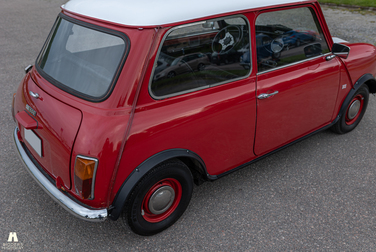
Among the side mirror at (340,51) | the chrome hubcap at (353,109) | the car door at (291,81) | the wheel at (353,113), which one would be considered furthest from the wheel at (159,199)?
the chrome hubcap at (353,109)

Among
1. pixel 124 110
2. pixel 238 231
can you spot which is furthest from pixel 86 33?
pixel 238 231

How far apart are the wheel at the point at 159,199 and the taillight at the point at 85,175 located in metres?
0.32

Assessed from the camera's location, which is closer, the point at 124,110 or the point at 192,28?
the point at 124,110

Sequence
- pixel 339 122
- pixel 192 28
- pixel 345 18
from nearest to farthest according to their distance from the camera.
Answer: pixel 192 28
pixel 339 122
pixel 345 18

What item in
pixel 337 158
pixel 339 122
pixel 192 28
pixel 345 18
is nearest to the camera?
pixel 192 28

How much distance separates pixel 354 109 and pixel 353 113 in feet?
0.18

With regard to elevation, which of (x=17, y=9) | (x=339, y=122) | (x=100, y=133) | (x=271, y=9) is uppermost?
(x=271, y=9)

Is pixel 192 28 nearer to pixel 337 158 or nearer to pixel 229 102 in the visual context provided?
pixel 229 102

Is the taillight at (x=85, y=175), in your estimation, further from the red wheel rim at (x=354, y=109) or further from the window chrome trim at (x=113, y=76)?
the red wheel rim at (x=354, y=109)

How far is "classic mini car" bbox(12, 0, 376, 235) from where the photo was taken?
7.26 feet

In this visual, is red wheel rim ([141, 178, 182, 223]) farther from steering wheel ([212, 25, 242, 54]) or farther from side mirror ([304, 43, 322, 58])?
side mirror ([304, 43, 322, 58])

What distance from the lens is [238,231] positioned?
2748 millimetres

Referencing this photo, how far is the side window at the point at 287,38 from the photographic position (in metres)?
2.89

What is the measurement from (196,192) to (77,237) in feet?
3.86
